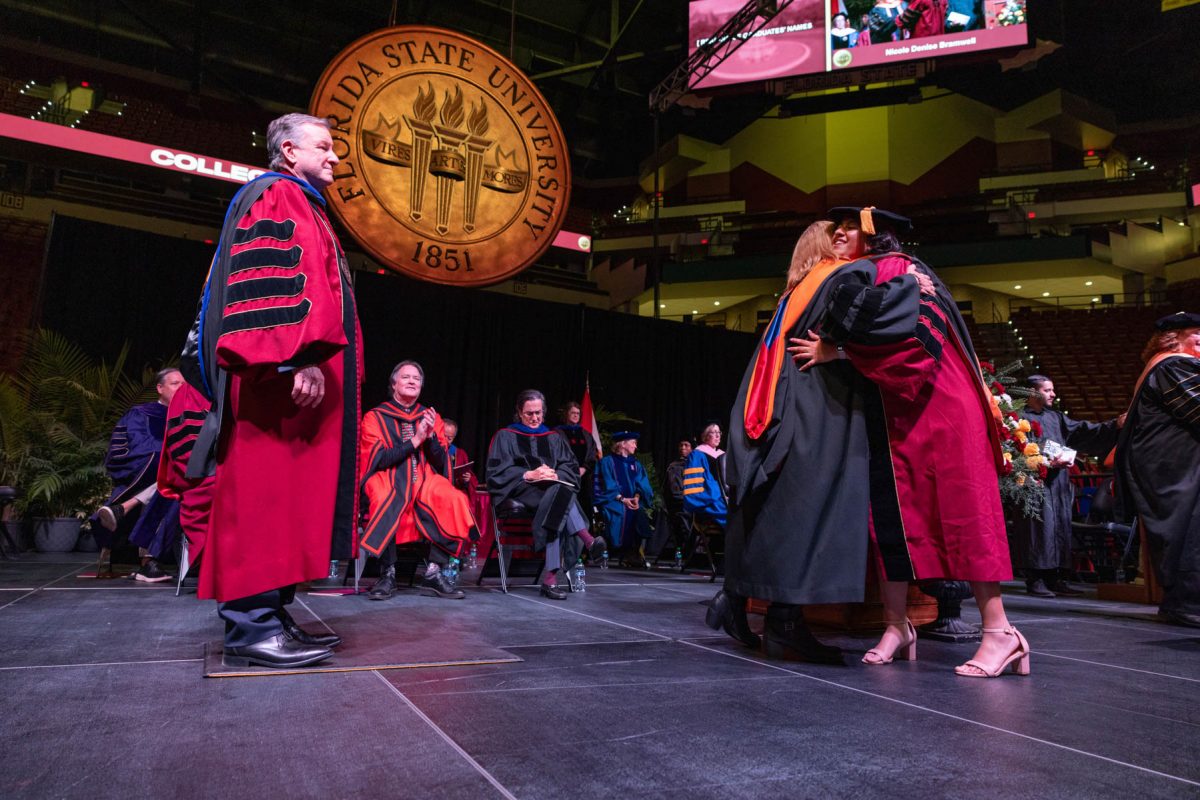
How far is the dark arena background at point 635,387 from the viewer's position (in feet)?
4.59

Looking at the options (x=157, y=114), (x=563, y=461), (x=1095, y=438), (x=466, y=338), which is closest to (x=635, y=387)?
(x=466, y=338)

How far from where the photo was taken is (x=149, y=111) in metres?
15.1

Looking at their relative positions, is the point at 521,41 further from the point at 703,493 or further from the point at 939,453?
the point at 939,453

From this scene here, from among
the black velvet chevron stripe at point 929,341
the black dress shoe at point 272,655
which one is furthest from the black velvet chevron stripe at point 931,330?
the black dress shoe at point 272,655

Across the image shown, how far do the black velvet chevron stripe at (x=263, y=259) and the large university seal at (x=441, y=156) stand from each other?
218 cm

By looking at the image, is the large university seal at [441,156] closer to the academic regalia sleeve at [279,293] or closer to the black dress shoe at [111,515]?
the academic regalia sleeve at [279,293]

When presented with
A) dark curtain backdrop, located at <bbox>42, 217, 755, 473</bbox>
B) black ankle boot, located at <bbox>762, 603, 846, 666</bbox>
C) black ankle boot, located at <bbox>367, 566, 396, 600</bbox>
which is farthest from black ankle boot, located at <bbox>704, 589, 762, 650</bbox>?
dark curtain backdrop, located at <bbox>42, 217, 755, 473</bbox>

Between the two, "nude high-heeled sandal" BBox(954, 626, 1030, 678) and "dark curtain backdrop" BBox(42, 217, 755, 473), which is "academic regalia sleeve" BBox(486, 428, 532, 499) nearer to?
"nude high-heeled sandal" BBox(954, 626, 1030, 678)

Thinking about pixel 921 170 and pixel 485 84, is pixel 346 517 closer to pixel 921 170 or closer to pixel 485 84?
pixel 485 84

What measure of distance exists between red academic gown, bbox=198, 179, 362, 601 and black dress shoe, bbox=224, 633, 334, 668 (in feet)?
0.52

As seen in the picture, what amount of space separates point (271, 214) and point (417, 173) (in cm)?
263

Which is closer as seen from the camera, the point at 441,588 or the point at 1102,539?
the point at 441,588

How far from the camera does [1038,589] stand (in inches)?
221

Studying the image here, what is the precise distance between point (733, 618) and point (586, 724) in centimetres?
114
